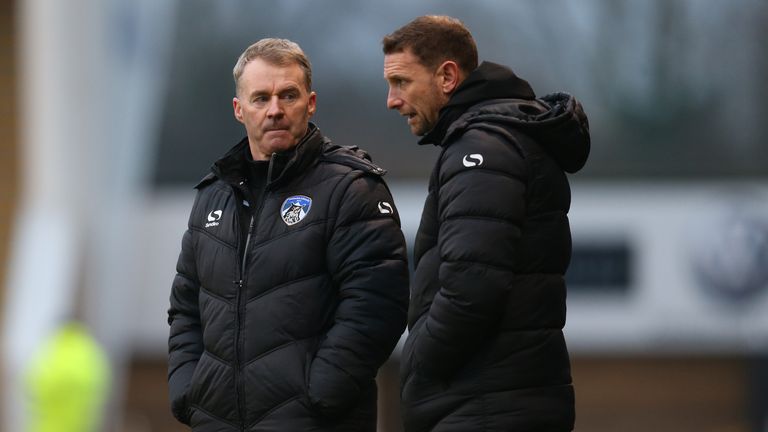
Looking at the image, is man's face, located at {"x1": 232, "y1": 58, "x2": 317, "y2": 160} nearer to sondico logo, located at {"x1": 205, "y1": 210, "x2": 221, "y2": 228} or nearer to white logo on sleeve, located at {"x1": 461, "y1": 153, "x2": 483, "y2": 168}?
sondico logo, located at {"x1": 205, "y1": 210, "x2": 221, "y2": 228}

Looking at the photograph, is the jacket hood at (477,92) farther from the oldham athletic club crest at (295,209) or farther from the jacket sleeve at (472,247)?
the oldham athletic club crest at (295,209)

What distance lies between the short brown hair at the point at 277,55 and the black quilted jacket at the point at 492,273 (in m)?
0.39

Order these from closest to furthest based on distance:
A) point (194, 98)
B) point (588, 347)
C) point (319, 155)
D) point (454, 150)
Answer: point (454, 150) → point (319, 155) → point (588, 347) → point (194, 98)

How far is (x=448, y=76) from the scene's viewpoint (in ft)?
12.7

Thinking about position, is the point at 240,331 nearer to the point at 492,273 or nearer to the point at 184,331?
the point at 184,331

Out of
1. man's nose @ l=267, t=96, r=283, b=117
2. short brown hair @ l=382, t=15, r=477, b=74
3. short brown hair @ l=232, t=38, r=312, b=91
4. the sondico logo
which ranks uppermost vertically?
short brown hair @ l=382, t=15, r=477, b=74

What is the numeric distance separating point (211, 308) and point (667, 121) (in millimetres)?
9995

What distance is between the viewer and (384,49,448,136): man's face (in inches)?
151

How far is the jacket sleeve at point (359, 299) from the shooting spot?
3.69m

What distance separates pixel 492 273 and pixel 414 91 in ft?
1.83

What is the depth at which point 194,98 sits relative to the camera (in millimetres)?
13961

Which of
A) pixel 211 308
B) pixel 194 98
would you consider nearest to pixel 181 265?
pixel 211 308

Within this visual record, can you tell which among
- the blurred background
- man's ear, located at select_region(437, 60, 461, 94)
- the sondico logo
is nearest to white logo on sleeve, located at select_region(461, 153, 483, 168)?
man's ear, located at select_region(437, 60, 461, 94)

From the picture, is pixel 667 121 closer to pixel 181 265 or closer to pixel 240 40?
pixel 240 40
